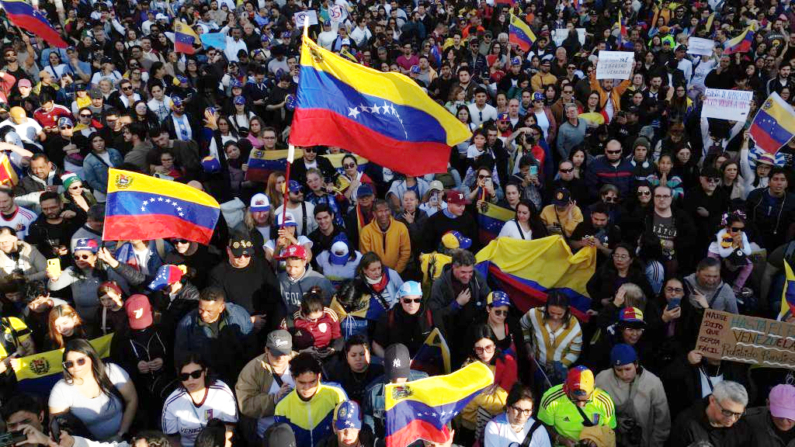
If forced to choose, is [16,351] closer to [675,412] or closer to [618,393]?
[618,393]

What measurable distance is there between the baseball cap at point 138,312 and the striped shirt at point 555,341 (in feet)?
10.8

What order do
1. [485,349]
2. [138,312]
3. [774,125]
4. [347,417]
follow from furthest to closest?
[774,125] < [138,312] < [485,349] < [347,417]

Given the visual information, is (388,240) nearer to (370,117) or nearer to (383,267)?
(383,267)

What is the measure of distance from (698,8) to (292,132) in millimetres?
14510

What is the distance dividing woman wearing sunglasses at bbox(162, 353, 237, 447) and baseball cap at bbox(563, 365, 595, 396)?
2561 mm

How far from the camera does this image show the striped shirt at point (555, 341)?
19.1ft

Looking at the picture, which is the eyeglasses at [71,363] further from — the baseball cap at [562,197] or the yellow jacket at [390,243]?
the baseball cap at [562,197]

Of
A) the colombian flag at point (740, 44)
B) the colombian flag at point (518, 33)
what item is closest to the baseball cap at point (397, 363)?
the colombian flag at point (518, 33)

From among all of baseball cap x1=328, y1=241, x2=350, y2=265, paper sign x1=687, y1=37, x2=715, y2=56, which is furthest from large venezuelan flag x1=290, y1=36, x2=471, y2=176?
paper sign x1=687, y1=37, x2=715, y2=56

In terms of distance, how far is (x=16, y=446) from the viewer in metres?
4.57

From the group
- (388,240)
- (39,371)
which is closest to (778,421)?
(388,240)

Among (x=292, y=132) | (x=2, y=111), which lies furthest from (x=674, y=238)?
(x=2, y=111)

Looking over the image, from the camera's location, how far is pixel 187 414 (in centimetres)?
496

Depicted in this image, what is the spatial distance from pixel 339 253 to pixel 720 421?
3682mm
